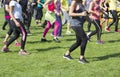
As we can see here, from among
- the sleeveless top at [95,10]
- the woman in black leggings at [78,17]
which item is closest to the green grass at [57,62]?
the woman in black leggings at [78,17]

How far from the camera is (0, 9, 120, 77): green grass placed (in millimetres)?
8031

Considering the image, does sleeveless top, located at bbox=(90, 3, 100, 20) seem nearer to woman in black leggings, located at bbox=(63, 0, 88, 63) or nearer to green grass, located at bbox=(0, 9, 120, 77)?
green grass, located at bbox=(0, 9, 120, 77)

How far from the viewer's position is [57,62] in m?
9.22

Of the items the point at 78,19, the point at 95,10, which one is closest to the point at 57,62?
the point at 78,19

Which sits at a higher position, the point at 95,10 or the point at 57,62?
the point at 95,10

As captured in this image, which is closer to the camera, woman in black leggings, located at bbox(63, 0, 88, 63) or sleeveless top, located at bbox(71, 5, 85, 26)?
woman in black leggings, located at bbox(63, 0, 88, 63)

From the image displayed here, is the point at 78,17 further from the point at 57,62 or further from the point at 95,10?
the point at 95,10

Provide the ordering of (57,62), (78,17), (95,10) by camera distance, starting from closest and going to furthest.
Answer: (78,17) → (57,62) → (95,10)

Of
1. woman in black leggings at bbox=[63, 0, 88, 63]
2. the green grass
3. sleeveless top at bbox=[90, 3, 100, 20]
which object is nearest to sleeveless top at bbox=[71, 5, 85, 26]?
woman in black leggings at bbox=[63, 0, 88, 63]

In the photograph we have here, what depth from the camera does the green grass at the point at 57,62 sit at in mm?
8031

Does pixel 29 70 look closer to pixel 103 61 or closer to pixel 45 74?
Result: pixel 45 74

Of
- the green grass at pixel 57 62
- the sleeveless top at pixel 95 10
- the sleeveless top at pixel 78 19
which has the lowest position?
the green grass at pixel 57 62

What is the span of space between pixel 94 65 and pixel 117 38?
529cm

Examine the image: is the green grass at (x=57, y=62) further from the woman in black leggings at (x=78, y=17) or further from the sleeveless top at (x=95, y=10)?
the sleeveless top at (x=95, y=10)
